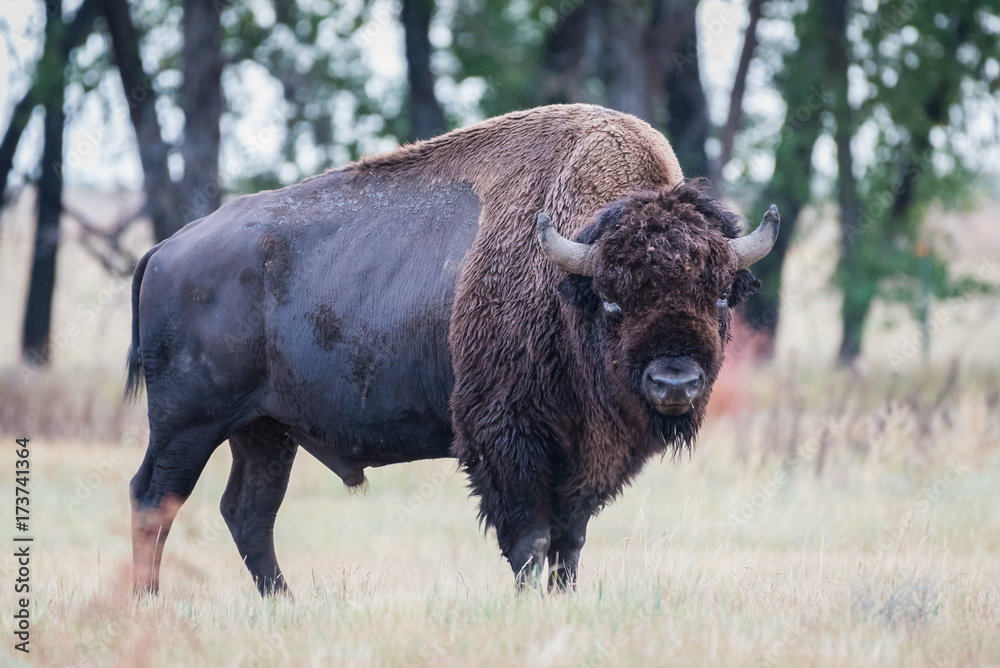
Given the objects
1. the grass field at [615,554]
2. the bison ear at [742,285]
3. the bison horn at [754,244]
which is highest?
the bison horn at [754,244]

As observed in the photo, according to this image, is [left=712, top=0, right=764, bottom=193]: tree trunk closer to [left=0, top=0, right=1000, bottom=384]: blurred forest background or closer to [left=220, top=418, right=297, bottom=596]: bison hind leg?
[left=0, top=0, right=1000, bottom=384]: blurred forest background

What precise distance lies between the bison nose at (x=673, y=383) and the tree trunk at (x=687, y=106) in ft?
41.5

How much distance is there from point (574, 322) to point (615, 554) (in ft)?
7.65

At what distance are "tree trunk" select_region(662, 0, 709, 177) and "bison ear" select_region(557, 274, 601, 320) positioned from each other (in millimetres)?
12212

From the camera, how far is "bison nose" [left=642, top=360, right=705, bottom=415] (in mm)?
4598

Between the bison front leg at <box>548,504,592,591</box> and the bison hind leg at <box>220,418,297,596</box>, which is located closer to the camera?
the bison front leg at <box>548,504,592,591</box>

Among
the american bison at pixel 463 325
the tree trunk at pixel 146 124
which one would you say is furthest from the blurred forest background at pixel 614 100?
the american bison at pixel 463 325

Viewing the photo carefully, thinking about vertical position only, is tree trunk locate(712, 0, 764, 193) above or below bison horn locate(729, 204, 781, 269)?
below

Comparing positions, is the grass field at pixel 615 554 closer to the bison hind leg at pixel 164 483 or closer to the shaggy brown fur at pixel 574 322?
the bison hind leg at pixel 164 483

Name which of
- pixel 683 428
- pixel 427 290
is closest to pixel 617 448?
pixel 683 428

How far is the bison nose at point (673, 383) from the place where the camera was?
4.60 m

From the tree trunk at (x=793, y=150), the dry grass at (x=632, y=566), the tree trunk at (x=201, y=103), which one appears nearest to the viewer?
the dry grass at (x=632, y=566)

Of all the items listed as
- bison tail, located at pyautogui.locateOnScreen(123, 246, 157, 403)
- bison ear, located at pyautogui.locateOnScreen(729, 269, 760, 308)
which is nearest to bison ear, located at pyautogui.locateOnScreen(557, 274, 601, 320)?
bison ear, located at pyautogui.locateOnScreen(729, 269, 760, 308)

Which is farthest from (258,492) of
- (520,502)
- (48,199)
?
(48,199)
